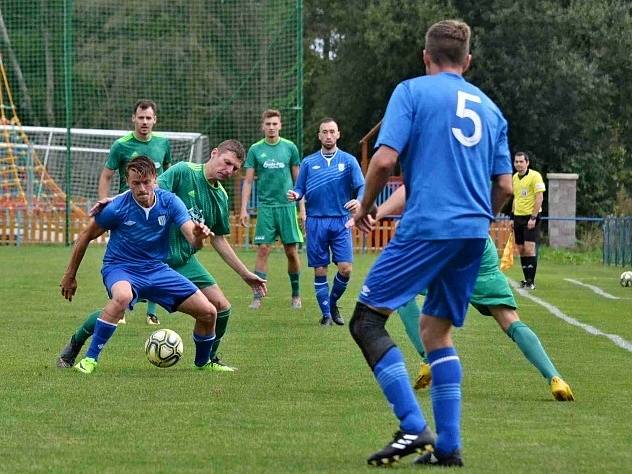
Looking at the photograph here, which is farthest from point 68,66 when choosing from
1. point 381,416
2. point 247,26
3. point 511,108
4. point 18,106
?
point 381,416

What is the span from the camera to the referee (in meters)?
21.1

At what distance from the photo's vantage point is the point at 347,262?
14695 millimetres

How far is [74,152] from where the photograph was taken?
3894 centimetres

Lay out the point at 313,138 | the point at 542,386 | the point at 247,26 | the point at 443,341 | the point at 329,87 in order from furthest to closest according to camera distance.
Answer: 1. the point at 313,138
2. the point at 329,87
3. the point at 247,26
4. the point at 542,386
5. the point at 443,341

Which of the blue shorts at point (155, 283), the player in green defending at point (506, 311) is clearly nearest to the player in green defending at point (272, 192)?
the blue shorts at point (155, 283)

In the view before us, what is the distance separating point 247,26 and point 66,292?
27.8 metres

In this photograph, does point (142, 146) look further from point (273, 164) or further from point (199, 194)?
point (273, 164)

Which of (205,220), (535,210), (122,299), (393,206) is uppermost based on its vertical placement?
(393,206)

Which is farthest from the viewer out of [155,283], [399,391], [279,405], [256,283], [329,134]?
[329,134]

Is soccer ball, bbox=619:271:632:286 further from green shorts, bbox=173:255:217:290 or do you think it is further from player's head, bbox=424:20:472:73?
player's head, bbox=424:20:472:73

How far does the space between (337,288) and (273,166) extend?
9.59 ft

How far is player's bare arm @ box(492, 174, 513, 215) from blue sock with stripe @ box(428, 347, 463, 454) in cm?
76

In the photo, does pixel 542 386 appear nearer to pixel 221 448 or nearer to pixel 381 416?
pixel 381 416

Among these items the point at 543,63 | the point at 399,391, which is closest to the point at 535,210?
the point at 399,391
